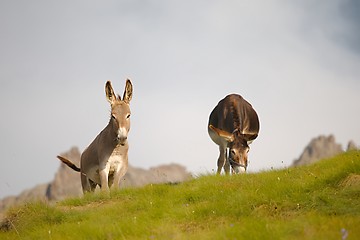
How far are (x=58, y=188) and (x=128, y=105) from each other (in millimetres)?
125873

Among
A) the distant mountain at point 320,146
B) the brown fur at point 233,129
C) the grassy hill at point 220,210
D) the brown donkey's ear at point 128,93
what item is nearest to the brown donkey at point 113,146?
the brown donkey's ear at point 128,93

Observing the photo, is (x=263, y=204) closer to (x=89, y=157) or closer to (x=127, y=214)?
(x=127, y=214)

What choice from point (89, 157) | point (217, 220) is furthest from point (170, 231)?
point (89, 157)

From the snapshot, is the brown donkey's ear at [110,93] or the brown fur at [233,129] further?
the brown fur at [233,129]

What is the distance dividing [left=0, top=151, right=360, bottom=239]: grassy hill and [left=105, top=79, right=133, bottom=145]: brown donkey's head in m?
1.60

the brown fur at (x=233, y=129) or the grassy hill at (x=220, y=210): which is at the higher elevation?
the brown fur at (x=233, y=129)

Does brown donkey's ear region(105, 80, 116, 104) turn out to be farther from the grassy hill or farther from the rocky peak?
the rocky peak

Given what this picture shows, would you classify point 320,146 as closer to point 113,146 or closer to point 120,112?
point 113,146

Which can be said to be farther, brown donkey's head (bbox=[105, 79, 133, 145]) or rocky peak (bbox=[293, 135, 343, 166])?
rocky peak (bbox=[293, 135, 343, 166])

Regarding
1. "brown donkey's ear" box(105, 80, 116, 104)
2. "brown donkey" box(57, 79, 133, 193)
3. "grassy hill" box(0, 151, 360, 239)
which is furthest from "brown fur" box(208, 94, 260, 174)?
"brown donkey's ear" box(105, 80, 116, 104)

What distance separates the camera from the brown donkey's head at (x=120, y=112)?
13.4m

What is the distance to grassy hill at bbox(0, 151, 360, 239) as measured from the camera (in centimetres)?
827

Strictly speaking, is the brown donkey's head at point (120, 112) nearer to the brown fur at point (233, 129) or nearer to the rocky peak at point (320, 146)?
the brown fur at point (233, 129)

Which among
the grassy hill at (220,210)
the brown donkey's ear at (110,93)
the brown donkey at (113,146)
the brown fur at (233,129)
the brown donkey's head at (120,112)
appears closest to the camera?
the grassy hill at (220,210)
